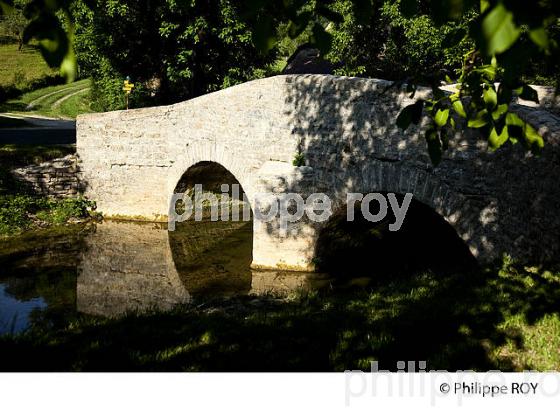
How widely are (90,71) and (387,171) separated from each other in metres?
16.3

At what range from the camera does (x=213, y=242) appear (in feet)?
40.2

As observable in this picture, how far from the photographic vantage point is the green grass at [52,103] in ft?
93.0

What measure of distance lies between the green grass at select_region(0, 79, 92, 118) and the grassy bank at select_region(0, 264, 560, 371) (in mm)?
25350

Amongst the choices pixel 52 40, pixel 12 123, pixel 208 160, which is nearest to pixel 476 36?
pixel 52 40

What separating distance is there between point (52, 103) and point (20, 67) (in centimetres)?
924

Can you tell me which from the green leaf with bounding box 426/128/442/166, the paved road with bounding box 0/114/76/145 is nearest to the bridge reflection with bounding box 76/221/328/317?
the paved road with bounding box 0/114/76/145

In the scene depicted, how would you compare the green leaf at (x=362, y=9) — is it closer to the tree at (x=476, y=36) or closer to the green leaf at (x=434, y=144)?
the tree at (x=476, y=36)

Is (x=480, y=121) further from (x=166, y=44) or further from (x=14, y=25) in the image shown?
(x=14, y=25)

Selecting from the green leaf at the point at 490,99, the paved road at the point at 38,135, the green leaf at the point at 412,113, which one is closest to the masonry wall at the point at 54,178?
the paved road at the point at 38,135

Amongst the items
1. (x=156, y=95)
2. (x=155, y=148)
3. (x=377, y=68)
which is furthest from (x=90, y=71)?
(x=377, y=68)

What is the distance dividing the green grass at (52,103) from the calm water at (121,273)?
710 inches

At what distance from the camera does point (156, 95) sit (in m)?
20.7

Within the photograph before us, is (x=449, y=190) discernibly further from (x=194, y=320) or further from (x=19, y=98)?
(x=19, y=98)
